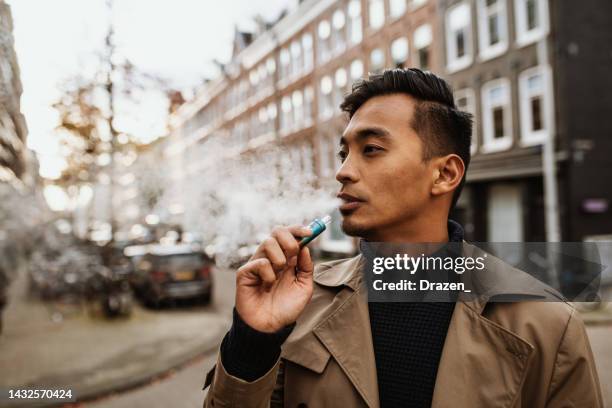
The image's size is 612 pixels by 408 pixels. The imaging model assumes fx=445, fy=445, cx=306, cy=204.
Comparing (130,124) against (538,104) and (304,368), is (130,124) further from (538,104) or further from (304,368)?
(538,104)

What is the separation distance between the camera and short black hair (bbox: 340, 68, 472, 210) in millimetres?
1458

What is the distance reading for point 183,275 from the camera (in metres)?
6.64

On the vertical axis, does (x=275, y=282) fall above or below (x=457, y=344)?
above

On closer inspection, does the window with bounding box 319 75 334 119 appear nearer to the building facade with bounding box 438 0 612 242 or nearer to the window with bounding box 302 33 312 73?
the window with bounding box 302 33 312 73

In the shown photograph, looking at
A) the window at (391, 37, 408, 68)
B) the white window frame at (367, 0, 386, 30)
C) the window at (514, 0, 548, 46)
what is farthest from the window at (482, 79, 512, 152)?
the white window frame at (367, 0, 386, 30)

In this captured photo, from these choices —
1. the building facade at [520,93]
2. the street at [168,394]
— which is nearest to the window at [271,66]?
the building facade at [520,93]

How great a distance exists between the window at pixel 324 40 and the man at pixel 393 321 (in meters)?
4.09

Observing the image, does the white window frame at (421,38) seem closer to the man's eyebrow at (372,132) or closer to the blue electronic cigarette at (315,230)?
the man's eyebrow at (372,132)

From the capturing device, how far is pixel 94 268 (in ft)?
32.0

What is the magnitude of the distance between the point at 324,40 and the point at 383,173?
494cm

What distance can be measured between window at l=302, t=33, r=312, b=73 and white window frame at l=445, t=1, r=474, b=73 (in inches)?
228

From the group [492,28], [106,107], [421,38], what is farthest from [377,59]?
[492,28]

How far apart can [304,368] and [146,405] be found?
16.9 ft

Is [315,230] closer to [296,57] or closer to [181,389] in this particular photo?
[296,57]
